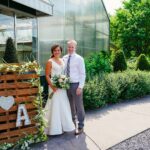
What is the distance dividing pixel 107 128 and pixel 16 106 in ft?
7.38

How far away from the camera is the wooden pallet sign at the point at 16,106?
4.87m

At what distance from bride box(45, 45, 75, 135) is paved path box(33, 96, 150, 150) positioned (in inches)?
6.7

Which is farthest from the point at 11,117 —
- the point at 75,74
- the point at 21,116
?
the point at 75,74

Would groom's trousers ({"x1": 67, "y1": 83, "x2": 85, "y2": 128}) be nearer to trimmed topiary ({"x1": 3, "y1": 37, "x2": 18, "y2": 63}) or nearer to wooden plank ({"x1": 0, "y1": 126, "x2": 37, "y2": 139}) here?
wooden plank ({"x1": 0, "y1": 126, "x2": 37, "y2": 139})

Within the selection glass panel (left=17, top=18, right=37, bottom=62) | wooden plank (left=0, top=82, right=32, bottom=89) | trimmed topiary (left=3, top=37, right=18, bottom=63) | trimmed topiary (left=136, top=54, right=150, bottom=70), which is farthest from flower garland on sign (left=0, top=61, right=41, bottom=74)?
trimmed topiary (left=136, top=54, right=150, bottom=70)

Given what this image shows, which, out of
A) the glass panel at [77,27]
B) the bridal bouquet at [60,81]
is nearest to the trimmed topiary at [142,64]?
the glass panel at [77,27]

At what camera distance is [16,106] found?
499 centimetres

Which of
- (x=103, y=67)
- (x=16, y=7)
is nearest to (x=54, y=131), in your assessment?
(x=16, y=7)

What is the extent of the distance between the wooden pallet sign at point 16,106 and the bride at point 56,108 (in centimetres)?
48

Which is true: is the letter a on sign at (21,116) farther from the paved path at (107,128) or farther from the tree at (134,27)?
the tree at (134,27)

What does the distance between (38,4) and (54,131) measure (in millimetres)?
4777

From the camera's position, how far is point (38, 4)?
9109 millimetres

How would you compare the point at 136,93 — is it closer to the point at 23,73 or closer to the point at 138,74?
the point at 138,74

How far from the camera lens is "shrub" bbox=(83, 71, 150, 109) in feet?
26.5
